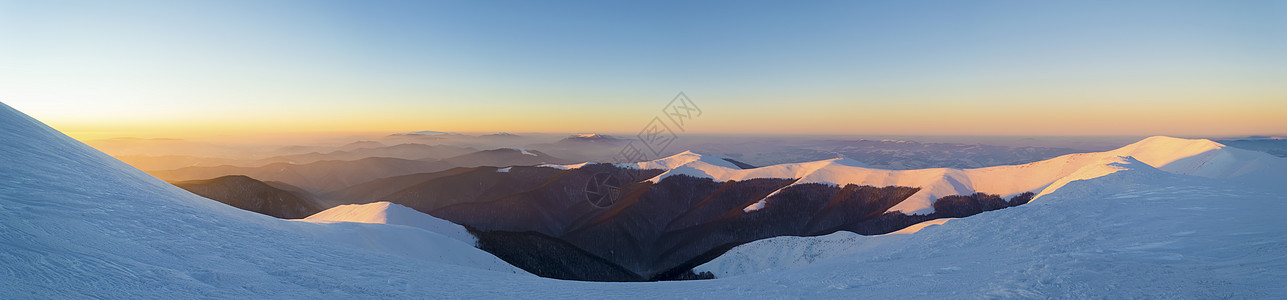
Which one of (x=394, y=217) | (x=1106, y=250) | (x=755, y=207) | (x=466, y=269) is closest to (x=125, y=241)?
(x=466, y=269)

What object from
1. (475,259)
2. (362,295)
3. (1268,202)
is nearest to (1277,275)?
(1268,202)

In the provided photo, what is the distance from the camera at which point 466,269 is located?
17594mm

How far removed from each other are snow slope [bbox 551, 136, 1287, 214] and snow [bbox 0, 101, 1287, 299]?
50.8 m

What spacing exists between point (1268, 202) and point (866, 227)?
120m

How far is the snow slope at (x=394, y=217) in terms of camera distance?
74.8 m

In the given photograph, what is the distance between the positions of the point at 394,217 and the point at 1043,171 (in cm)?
19744

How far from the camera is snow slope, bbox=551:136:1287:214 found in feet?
238

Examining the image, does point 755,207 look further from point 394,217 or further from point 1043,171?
point 394,217

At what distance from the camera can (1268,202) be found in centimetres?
1750

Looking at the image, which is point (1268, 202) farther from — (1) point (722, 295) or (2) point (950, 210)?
(2) point (950, 210)

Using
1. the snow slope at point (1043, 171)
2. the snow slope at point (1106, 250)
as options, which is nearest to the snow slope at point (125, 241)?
the snow slope at point (1106, 250)

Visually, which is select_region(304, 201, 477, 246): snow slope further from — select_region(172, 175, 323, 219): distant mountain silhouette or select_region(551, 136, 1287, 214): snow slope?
select_region(172, 175, 323, 219): distant mountain silhouette

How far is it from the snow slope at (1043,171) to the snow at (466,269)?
167 feet

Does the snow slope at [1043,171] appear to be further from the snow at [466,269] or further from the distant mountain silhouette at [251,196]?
the distant mountain silhouette at [251,196]
